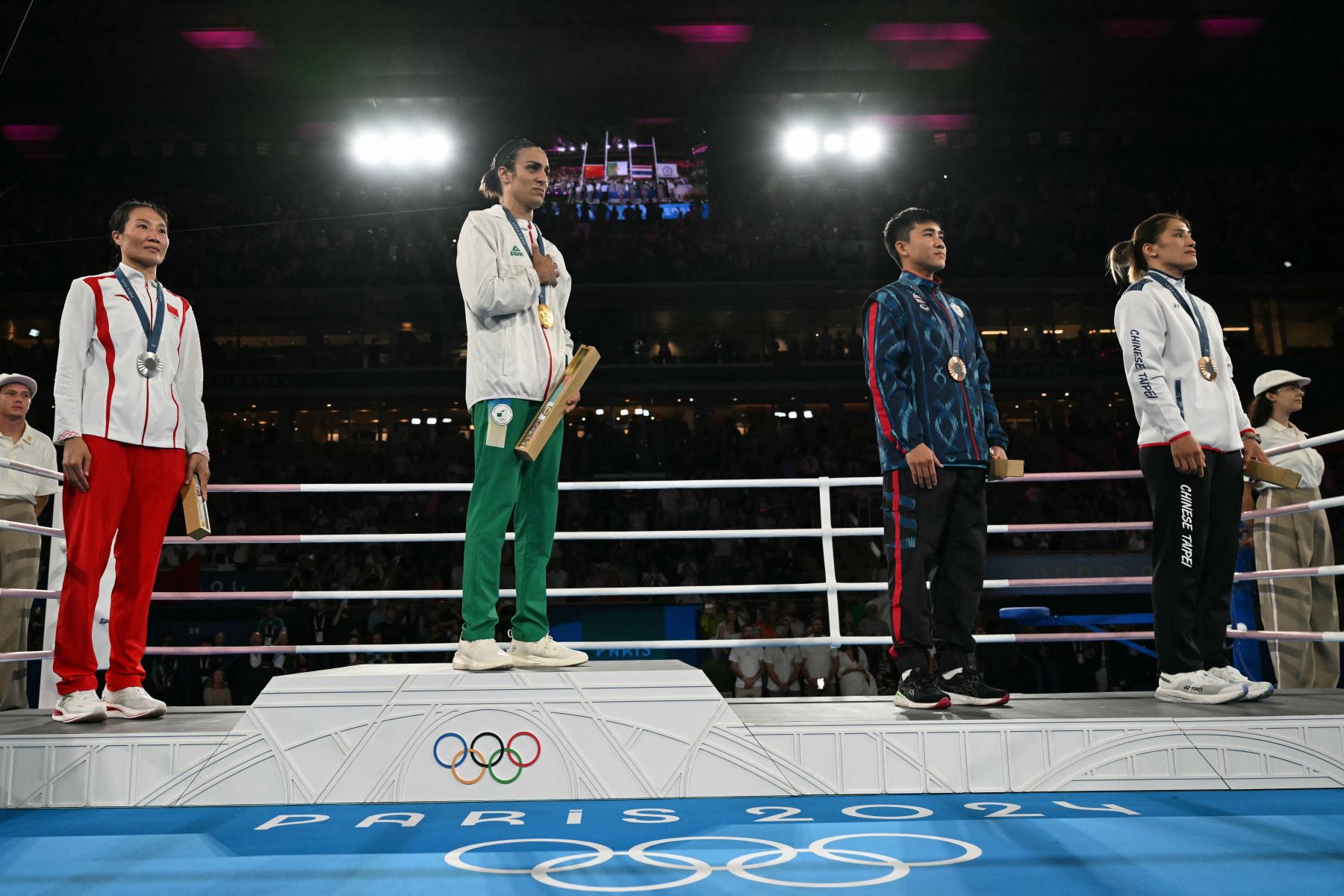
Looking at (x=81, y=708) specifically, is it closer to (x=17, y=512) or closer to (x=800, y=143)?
(x=17, y=512)

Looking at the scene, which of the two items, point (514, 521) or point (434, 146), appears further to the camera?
point (434, 146)

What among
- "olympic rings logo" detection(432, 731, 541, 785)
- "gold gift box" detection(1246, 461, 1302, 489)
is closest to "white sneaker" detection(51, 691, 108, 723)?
"olympic rings logo" detection(432, 731, 541, 785)

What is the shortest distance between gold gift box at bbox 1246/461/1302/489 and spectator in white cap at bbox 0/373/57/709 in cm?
437

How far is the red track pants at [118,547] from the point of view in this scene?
246cm

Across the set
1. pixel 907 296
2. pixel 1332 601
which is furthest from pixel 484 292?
pixel 1332 601

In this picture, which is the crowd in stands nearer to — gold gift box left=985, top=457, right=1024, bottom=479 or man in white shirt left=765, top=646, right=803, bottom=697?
→ man in white shirt left=765, top=646, right=803, bottom=697

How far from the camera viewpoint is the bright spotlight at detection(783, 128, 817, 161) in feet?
41.2

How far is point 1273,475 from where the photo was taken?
8.98ft

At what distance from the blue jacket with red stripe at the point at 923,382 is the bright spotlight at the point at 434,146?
415 inches

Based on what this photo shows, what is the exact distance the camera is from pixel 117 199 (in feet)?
47.3

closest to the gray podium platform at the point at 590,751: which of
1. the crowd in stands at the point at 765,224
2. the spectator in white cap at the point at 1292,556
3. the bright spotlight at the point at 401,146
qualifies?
the spectator in white cap at the point at 1292,556

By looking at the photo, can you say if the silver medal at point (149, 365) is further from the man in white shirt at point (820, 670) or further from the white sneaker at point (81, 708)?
the man in white shirt at point (820, 670)

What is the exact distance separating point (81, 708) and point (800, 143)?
38.6ft

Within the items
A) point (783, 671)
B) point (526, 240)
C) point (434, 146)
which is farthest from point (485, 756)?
point (434, 146)
